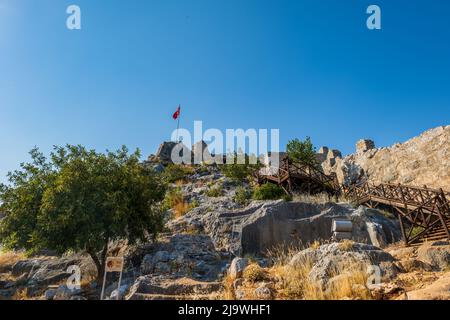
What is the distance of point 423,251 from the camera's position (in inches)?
330

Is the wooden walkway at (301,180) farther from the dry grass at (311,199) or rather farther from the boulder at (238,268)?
the boulder at (238,268)

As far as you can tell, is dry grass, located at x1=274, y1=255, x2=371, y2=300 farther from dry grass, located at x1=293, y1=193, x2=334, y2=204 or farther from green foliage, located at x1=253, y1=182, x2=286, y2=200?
green foliage, located at x1=253, y1=182, x2=286, y2=200

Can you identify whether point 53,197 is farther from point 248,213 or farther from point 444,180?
point 444,180

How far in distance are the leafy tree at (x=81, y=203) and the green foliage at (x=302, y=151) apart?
23.2 m

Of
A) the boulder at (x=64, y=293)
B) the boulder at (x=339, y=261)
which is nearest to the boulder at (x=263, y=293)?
the boulder at (x=339, y=261)

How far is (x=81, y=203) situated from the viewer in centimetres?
1213

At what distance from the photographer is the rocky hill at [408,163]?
85.1 ft

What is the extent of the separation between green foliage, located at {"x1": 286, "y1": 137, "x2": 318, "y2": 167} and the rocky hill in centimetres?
559

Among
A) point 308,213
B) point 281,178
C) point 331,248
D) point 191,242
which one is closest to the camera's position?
point 331,248

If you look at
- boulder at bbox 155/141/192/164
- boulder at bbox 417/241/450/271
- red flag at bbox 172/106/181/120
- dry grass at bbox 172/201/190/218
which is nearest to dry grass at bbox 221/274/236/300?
boulder at bbox 417/241/450/271

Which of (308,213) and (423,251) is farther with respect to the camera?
(308,213)

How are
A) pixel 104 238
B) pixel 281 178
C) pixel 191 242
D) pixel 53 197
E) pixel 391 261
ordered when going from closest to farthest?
pixel 391 261
pixel 53 197
pixel 104 238
pixel 191 242
pixel 281 178

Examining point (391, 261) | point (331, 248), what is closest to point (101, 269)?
point (331, 248)
